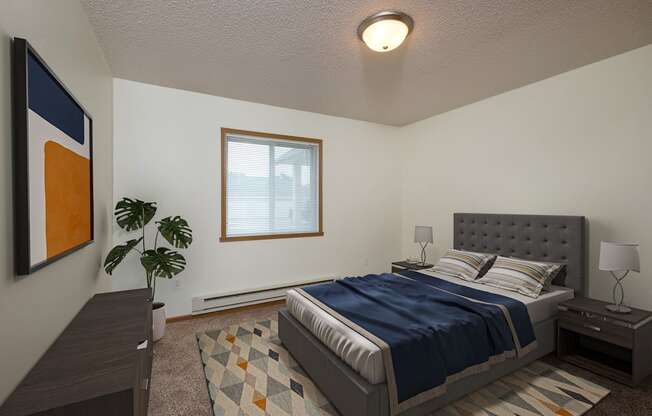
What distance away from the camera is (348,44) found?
2422 millimetres

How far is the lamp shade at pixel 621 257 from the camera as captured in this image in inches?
86.0

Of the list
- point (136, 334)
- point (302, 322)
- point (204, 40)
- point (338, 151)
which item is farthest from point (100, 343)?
point (338, 151)

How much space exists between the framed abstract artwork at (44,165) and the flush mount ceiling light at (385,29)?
1903 millimetres

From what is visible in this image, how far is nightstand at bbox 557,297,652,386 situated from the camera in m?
2.13

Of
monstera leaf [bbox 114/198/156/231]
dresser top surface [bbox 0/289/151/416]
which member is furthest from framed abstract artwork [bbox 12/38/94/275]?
monstera leaf [bbox 114/198/156/231]

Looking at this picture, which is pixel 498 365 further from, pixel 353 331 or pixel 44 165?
pixel 44 165

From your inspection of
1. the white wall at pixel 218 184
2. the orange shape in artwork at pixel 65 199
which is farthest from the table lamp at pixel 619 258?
the orange shape in artwork at pixel 65 199

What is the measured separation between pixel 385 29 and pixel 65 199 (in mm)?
2284

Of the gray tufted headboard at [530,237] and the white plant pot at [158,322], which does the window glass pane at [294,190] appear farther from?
the gray tufted headboard at [530,237]

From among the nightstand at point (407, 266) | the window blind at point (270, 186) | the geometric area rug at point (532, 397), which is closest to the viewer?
the geometric area rug at point (532, 397)

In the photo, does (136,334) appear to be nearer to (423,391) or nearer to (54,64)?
(54,64)

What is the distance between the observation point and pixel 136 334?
1.53m

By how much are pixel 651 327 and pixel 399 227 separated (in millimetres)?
3126

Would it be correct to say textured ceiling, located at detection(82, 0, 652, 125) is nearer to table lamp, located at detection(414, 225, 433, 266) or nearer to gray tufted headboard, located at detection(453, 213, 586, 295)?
gray tufted headboard, located at detection(453, 213, 586, 295)
